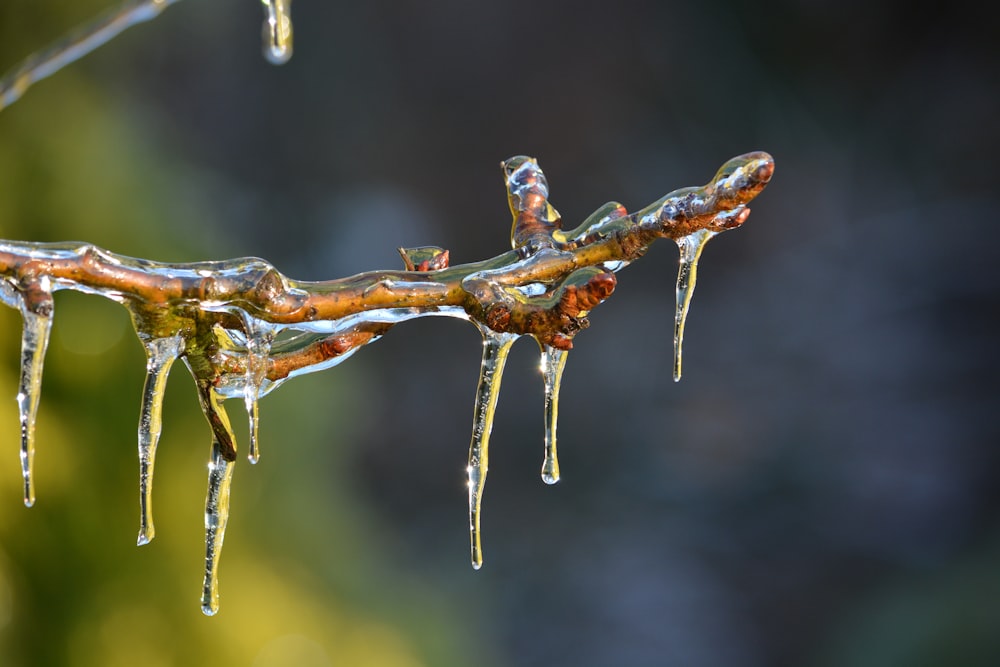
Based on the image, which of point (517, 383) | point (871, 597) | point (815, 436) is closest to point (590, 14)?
point (517, 383)

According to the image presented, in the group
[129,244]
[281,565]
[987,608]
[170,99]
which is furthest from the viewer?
[170,99]

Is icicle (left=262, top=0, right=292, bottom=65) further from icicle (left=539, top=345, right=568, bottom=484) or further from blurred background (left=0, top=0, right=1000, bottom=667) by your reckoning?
blurred background (left=0, top=0, right=1000, bottom=667)

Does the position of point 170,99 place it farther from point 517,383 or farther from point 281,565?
point 281,565

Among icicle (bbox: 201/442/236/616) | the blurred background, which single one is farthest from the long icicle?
the blurred background

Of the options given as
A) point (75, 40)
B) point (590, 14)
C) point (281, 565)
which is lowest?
point (281, 565)

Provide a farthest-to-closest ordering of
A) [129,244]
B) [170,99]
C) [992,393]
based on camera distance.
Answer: [992,393] < [170,99] < [129,244]

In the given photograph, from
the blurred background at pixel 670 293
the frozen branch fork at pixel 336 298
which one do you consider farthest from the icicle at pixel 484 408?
the blurred background at pixel 670 293

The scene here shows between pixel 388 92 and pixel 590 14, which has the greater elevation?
pixel 590 14
